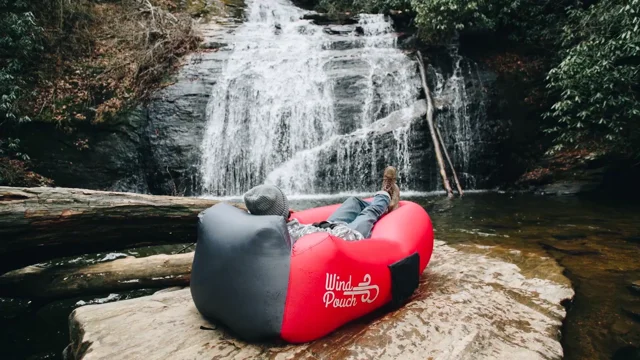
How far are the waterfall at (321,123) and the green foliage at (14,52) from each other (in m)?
4.28

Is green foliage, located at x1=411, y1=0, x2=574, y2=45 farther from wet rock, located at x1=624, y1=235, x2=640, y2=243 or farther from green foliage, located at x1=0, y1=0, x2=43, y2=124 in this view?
green foliage, located at x1=0, y1=0, x2=43, y2=124

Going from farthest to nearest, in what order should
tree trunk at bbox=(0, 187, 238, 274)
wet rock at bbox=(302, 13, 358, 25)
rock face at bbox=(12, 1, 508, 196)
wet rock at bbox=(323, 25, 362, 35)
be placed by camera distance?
wet rock at bbox=(302, 13, 358, 25) < wet rock at bbox=(323, 25, 362, 35) < rock face at bbox=(12, 1, 508, 196) < tree trunk at bbox=(0, 187, 238, 274)

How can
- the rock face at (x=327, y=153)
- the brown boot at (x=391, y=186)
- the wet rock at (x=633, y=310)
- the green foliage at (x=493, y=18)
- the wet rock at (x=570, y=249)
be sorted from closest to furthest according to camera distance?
the wet rock at (x=633, y=310), the brown boot at (x=391, y=186), the wet rock at (x=570, y=249), the rock face at (x=327, y=153), the green foliage at (x=493, y=18)

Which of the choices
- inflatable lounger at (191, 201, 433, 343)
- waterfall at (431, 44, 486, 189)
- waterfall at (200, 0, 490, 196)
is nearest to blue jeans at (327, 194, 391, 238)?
inflatable lounger at (191, 201, 433, 343)

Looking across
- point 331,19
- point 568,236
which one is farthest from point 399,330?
point 331,19

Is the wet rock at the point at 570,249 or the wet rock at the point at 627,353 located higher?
the wet rock at the point at 570,249

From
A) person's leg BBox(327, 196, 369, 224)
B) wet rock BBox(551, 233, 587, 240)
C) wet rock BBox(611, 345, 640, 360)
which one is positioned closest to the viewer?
wet rock BBox(611, 345, 640, 360)

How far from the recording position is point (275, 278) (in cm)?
211

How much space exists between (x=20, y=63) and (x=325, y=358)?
36.4 ft

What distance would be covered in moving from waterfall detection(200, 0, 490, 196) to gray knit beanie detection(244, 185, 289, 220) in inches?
284

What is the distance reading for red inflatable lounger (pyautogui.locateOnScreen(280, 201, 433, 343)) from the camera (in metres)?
2.13

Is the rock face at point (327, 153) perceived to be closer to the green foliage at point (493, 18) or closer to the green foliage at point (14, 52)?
the green foliage at point (14, 52)

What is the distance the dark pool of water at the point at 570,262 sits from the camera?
2.61 meters

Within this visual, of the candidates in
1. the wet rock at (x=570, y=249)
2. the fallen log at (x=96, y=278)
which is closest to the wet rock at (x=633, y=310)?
the wet rock at (x=570, y=249)
